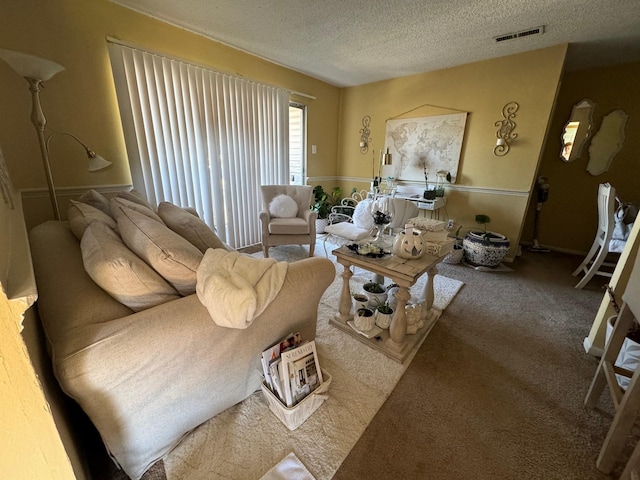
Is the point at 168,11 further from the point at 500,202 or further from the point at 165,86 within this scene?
the point at 500,202

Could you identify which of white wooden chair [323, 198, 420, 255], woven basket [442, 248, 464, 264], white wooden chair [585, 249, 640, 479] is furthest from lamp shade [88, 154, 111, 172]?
woven basket [442, 248, 464, 264]

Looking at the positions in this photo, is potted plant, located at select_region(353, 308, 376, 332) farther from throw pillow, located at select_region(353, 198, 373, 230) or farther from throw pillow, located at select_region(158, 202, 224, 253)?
throw pillow, located at select_region(353, 198, 373, 230)

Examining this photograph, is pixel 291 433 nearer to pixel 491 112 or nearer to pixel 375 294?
pixel 375 294

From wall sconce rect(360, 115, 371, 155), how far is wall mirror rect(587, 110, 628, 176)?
290 centimetres

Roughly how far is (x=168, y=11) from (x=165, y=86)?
0.58 m

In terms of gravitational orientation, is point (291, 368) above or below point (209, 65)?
below

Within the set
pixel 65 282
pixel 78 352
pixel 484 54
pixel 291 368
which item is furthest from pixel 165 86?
pixel 484 54

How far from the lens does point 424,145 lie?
3.57m

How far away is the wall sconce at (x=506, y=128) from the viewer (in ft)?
9.52

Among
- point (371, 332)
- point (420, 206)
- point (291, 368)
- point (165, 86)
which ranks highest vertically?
point (165, 86)

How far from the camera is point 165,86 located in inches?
93.7

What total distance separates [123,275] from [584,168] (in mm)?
4907

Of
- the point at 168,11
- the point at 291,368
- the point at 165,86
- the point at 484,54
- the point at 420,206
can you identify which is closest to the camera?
the point at 291,368

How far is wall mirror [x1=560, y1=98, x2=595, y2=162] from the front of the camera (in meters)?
3.10
